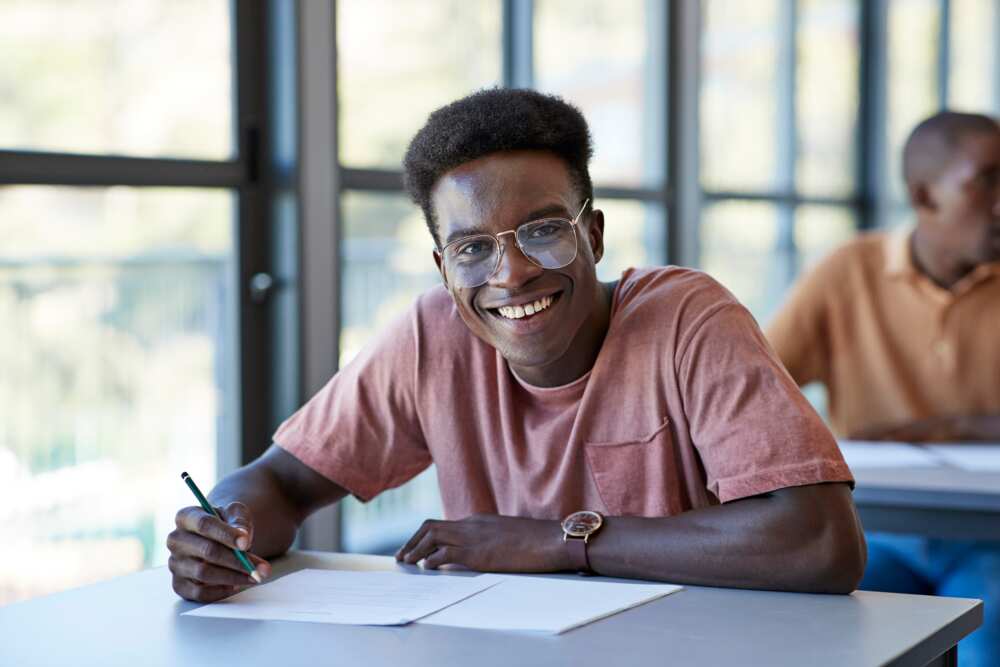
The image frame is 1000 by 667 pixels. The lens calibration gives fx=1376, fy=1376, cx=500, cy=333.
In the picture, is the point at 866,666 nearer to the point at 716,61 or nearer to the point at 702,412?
the point at 702,412

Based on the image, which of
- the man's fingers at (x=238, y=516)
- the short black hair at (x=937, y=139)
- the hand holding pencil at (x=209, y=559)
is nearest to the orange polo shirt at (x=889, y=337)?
the short black hair at (x=937, y=139)

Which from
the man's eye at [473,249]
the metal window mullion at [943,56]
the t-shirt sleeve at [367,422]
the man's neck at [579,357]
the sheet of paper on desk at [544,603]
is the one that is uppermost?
the metal window mullion at [943,56]

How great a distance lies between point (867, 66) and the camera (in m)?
7.67

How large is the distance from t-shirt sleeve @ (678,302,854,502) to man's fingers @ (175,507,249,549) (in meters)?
0.62

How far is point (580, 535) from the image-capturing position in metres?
1.77

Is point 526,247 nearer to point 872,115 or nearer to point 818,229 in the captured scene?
point 818,229

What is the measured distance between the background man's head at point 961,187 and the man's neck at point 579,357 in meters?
1.65

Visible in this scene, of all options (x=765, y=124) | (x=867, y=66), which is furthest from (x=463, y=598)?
(x=867, y=66)

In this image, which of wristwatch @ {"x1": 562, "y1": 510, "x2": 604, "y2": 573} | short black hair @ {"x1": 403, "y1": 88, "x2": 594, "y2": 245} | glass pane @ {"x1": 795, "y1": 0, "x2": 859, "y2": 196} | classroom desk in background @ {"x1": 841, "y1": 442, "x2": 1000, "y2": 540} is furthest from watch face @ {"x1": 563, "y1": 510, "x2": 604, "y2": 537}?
glass pane @ {"x1": 795, "y1": 0, "x2": 859, "y2": 196}

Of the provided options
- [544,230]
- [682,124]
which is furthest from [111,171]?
[682,124]

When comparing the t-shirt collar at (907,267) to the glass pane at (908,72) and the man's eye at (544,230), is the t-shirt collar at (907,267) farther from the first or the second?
the glass pane at (908,72)

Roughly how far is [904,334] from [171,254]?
1812 millimetres

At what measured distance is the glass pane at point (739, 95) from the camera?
5809 millimetres

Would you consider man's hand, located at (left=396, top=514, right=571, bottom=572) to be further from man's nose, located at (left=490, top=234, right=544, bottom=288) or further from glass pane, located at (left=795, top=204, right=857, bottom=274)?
glass pane, located at (left=795, top=204, right=857, bottom=274)
